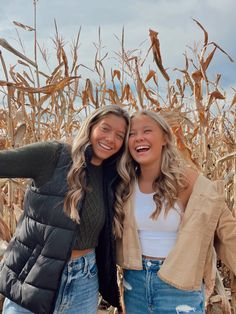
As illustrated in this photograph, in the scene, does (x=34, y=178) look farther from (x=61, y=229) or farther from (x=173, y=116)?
(x=173, y=116)

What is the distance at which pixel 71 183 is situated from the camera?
1631 mm

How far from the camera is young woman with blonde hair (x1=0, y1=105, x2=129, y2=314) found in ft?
5.08

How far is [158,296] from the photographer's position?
1.71m

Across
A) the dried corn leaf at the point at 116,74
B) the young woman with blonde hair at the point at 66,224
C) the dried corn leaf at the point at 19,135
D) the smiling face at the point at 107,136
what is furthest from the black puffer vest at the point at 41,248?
the dried corn leaf at the point at 116,74

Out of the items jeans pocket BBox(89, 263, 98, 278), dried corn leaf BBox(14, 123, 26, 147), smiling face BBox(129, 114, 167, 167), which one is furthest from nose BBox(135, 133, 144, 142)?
dried corn leaf BBox(14, 123, 26, 147)

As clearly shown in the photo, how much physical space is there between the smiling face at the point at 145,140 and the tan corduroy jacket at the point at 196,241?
0.23 m

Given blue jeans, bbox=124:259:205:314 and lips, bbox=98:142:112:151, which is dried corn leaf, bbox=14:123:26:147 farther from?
blue jeans, bbox=124:259:205:314

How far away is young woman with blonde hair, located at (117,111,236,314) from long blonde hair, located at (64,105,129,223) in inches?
5.6

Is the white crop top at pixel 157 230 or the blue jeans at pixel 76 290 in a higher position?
the white crop top at pixel 157 230

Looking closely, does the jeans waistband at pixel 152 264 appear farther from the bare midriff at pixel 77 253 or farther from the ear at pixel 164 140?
the ear at pixel 164 140

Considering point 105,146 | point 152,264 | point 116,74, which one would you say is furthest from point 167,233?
point 116,74

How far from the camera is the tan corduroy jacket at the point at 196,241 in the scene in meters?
1.66

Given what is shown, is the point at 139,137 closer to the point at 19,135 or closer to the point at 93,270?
the point at 93,270

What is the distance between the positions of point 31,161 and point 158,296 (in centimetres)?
81
